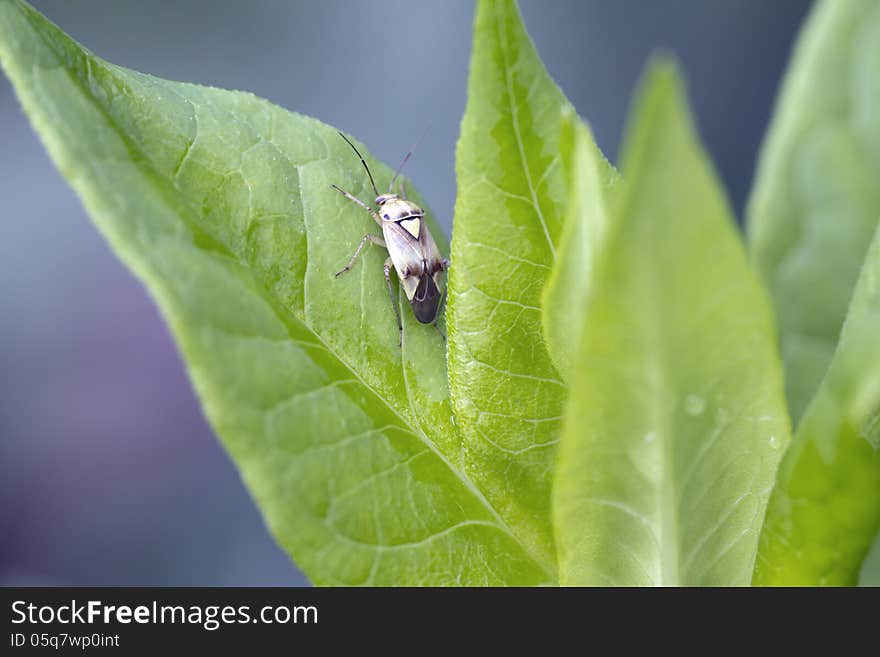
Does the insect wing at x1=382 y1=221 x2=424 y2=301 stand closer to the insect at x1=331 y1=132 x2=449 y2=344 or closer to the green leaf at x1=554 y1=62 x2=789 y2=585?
the insect at x1=331 y1=132 x2=449 y2=344

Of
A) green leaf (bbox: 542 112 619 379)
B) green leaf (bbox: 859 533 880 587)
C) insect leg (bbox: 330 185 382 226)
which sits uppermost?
insect leg (bbox: 330 185 382 226)

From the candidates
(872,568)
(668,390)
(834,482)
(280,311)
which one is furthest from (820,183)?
(280,311)

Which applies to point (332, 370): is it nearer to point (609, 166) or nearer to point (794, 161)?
point (609, 166)

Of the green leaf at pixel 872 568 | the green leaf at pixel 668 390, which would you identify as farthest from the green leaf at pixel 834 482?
the green leaf at pixel 872 568

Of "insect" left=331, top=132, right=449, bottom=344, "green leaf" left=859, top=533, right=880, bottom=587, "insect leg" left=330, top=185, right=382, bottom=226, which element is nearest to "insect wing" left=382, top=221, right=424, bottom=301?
"insect" left=331, top=132, right=449, bottom=344

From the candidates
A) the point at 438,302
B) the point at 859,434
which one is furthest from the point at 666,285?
the point at 438,302

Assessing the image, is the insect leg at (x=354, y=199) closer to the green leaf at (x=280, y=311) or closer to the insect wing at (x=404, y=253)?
the green leaf at (x=280, y=311)
